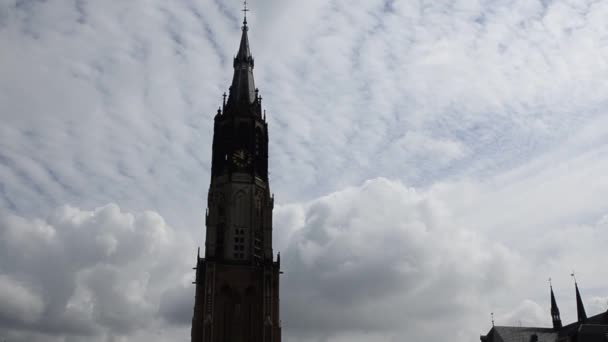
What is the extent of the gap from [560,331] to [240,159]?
220 feet

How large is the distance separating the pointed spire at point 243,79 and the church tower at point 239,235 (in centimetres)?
18

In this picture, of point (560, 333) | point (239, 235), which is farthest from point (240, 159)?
point (560, 333)

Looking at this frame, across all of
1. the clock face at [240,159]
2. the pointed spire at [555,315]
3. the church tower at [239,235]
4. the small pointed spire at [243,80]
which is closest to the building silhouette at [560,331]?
the pointed spire at [555,315]

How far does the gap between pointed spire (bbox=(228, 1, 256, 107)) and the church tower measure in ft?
0.59

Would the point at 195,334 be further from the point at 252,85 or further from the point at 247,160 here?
the point at 252,85

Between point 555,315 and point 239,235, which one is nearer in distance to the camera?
point 239,235

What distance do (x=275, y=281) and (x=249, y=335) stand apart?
9.04m

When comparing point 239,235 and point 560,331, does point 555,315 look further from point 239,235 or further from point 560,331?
point 239,235

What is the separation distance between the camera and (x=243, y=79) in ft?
365

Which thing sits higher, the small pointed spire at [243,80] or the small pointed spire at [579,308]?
the small pointed spire at [243,80]

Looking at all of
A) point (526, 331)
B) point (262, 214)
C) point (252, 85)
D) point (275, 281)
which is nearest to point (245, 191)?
point (262, 214)

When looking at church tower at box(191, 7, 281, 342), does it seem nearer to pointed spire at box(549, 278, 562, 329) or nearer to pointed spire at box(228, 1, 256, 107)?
pointed spire at box(228, 1, 256, 107)

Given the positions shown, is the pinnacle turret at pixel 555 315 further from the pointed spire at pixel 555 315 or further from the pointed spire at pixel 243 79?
the pointed spire at pixel 243 79

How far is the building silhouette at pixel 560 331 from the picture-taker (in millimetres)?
99062
